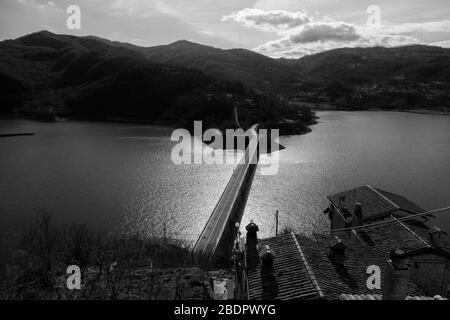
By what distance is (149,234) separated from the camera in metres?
67.5

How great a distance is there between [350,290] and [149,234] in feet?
160

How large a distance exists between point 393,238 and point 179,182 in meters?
66.7

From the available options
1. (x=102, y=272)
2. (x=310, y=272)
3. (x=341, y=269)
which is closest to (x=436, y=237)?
(x=341, y=269)

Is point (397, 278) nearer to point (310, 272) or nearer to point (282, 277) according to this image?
point (310, 272)

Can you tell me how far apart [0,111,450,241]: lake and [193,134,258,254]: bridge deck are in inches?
101

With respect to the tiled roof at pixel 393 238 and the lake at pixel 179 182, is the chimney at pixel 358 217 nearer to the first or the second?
the tiled roof at pixel 393 238

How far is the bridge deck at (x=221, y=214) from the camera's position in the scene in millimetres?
60294

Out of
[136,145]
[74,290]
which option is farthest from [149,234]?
[136,145]

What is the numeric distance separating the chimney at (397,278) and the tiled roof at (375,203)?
96.0ft

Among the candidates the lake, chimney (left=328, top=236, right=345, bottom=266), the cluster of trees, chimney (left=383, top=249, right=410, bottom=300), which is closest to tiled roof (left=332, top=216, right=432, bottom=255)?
chimney (left=328, top=236, right=345, bottom=266)

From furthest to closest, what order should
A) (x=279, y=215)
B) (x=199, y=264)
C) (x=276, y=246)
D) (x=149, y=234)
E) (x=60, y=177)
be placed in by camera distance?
(x=60, y=177)
(x=279, y=215)
(x=149, y=234)
(x=199, y=264)
(x=276, y=246)
